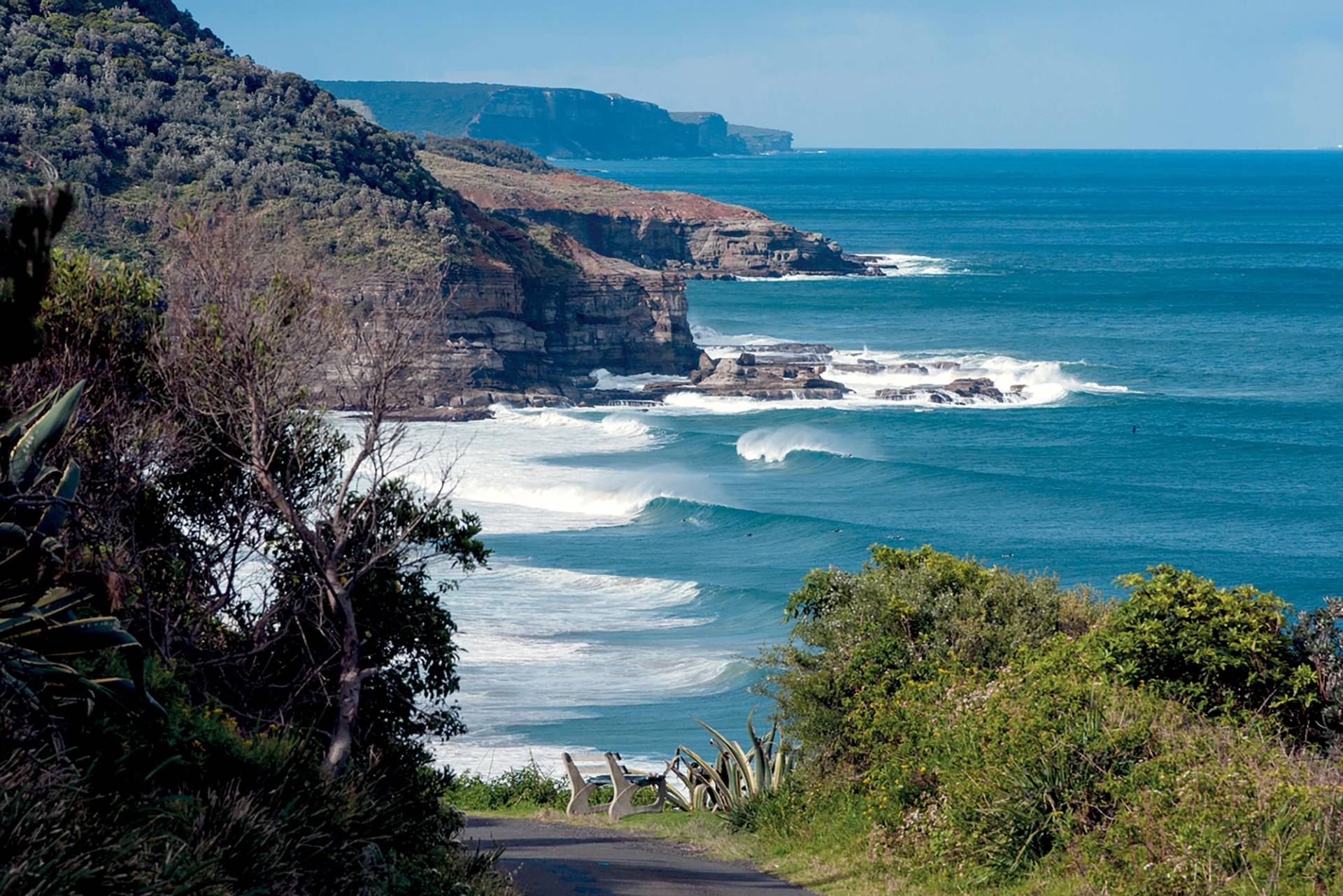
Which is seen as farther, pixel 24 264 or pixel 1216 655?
pixel 1216 655

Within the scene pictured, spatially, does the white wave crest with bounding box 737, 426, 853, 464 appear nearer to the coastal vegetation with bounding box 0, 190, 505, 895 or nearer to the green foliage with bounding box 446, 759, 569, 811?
the green foliage with bounding box 446, 759, 569, 811

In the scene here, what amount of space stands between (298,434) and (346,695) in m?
2.74

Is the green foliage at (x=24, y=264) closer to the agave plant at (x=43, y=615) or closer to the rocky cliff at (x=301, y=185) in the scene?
the agave plant at (x=43, y=615)

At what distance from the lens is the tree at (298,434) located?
11.2 m

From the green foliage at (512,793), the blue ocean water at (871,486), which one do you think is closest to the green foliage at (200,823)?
the green foliage at (512,793)

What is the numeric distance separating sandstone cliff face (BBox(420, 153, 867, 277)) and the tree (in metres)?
78.7

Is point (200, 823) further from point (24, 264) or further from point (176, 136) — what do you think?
point (176, 136)

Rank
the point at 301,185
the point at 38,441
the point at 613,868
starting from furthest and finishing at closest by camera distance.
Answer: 1. the point at 301,185
2. the point at 613,868
3. the point at 38,441

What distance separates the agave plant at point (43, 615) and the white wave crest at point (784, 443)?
44.6 m

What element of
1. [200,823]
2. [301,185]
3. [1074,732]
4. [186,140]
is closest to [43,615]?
[200,823]

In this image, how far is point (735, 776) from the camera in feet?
53.3

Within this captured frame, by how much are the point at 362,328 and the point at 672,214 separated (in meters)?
95.3

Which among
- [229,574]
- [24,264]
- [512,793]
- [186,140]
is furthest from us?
[186,140]

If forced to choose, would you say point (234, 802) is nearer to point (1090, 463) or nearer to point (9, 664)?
point (9, 664)
